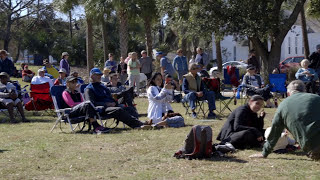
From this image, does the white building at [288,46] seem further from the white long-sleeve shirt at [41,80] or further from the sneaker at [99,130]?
the sneaker at [99,130]

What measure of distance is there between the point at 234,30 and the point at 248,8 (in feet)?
3.12

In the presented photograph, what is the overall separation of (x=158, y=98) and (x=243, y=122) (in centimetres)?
334

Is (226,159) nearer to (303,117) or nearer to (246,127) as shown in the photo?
(246,127)

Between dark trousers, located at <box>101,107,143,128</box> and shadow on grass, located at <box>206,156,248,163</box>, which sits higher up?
dark trousers, located at <box>101,107,143,128</box>

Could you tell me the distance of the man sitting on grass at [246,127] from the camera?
25.4ft

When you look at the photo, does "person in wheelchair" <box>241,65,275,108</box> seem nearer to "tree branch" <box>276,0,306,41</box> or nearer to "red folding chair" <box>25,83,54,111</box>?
"red folding chair" <box>25,83,54,111</box>

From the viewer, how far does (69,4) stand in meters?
25.5

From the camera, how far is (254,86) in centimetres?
1392

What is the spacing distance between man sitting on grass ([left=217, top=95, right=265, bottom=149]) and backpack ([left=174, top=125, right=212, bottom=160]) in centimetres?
65

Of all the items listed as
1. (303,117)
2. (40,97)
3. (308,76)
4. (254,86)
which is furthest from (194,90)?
(303,117)

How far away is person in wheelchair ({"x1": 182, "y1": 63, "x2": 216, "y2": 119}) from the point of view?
12.4m

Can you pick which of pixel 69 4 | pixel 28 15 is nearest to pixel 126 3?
pixel 69 4

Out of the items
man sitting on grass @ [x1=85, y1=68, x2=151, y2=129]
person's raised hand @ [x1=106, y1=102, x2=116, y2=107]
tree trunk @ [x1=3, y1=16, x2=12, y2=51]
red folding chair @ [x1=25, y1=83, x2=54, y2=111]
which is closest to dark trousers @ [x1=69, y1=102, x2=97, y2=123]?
man sitting on grass @ [x1=85, y1=68, x2=151, y2=129]

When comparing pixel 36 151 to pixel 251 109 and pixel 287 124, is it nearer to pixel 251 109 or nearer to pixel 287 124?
pixel 251 109
